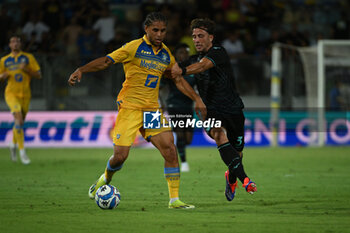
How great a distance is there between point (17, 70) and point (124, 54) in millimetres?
7584

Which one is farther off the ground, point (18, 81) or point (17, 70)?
point (17, 70)

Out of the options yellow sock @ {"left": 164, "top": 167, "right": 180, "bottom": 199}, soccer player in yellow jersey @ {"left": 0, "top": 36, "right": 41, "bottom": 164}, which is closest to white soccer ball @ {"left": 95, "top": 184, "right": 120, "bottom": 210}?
yellow sock @ {"left": 164, "top": 167, "right": 180, "bottom": 199}

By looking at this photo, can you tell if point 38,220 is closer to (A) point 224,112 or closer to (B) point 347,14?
(A) point 224,112

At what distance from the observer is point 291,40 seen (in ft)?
71.3

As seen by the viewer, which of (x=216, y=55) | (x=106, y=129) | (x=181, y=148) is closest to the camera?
(x=216, y=55)

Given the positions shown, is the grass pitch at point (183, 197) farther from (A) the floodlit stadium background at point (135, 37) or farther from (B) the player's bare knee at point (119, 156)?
(A) the floodlit stadium background at point (135, 37)

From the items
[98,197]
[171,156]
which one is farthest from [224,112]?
[98,197]

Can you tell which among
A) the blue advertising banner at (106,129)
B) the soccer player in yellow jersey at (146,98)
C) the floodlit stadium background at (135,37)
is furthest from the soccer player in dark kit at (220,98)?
the floodlit stadium background at (135,37)

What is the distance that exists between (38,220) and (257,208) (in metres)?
2.68

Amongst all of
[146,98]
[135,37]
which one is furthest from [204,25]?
[135,37]

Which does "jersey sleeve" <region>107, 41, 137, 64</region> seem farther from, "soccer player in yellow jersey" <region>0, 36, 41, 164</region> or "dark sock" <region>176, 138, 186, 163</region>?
"soccer player in yellow jersey" <region>0, 36, 41, 164</region>

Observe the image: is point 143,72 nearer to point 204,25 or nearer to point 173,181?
point 204,25

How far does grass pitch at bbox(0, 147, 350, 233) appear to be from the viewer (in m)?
6.84

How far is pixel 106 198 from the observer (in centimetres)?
791
